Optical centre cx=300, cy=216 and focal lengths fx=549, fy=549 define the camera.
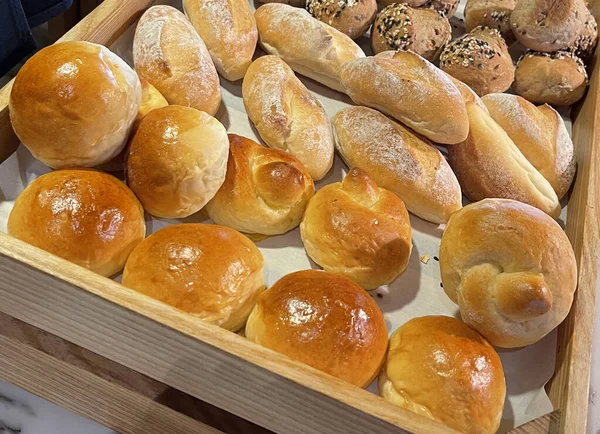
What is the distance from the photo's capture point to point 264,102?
125cm

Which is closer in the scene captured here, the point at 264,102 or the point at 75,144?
the point at 75,144

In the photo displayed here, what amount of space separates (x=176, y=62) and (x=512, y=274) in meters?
0.82

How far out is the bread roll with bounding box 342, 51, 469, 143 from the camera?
120 centimetres

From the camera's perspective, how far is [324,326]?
0.85 meters

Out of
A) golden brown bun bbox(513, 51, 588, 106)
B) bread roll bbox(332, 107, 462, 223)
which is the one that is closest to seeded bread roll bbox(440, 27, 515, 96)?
golden brown bun bbox(513, 51, 588, 106)

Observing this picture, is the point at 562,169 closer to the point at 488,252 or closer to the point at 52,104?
the point at 488,252

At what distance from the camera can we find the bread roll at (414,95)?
47.3 inches

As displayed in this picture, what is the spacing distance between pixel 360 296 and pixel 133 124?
53 centimetres

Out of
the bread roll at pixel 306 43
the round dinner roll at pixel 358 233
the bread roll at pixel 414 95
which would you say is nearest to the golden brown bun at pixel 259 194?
the round dinner roll at pixel 358 233

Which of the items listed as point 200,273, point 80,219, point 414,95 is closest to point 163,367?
point 200,273

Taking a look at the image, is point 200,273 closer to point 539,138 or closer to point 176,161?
point 176,161

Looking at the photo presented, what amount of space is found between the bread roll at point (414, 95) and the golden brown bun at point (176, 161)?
0.40 metres

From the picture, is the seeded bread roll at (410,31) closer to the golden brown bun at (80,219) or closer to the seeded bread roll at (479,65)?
the seeded bread roll at (479,65)

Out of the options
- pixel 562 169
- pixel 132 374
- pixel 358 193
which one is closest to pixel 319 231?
pixel 358 193
